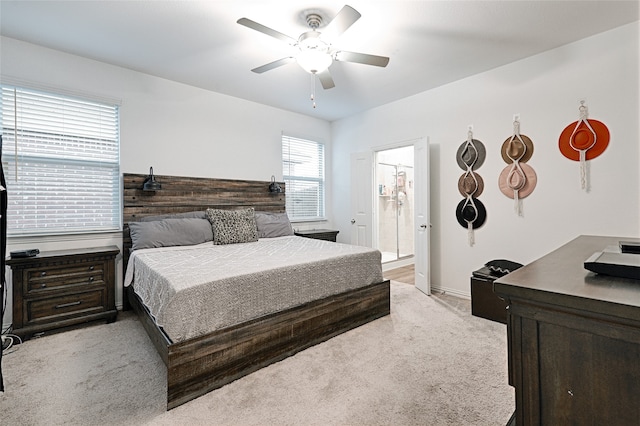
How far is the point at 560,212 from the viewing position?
3.05 m

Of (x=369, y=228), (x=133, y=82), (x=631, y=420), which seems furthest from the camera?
(x=369, y=228)

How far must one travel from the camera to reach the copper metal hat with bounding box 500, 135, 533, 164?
323 cm

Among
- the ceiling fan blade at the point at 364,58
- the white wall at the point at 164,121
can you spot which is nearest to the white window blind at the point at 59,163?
the white wall at the point at 164,121

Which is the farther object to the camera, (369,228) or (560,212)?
(369,228)

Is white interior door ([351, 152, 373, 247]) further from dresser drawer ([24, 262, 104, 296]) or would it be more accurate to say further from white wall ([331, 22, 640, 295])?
dresser drawer ([24, 262, 104, 296])

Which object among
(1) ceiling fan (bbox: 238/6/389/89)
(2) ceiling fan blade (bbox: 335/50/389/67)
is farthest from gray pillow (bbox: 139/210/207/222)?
(2) ceiling fan blade (bbox: 335/50/389/67)

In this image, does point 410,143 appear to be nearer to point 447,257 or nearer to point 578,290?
point 447,257

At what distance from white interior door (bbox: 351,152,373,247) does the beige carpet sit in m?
2.27

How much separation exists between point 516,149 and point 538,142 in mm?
201

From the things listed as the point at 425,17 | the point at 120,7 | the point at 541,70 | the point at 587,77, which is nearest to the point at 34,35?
the point at 120,7

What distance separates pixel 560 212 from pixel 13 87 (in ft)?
17.8

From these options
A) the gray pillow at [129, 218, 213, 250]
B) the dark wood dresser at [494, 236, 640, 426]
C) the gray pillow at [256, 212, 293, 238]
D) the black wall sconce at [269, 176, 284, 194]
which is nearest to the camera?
the dark wood dresser at [494, 236, 640, 426]

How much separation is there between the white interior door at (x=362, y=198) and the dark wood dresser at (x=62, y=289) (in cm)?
332

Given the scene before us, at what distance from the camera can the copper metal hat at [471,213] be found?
142 inches
